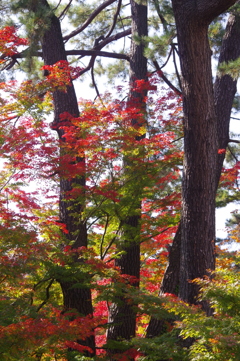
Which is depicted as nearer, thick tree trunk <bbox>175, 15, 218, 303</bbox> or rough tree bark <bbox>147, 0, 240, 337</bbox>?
thick tree trunk <bbox>175, 15, 218, 303</bbox>

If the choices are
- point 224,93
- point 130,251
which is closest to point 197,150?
point 224,93

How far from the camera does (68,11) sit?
43.5ft

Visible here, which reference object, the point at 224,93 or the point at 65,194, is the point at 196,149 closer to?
the point at 224,93

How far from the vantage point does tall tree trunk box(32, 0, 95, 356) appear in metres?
8.24

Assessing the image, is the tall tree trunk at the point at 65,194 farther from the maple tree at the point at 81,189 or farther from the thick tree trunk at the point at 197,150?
the thick tree trunk at the point at 197,150

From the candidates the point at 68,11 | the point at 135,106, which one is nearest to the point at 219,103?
the point at 135,106

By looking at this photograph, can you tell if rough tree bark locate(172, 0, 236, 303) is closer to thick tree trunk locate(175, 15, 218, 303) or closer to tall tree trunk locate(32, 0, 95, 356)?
thick tree trunk locate(175, 15, 218, 303)

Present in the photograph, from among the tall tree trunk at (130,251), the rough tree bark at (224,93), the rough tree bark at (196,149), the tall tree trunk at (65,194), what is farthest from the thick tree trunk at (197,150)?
the tall tree trunk at (65,194)

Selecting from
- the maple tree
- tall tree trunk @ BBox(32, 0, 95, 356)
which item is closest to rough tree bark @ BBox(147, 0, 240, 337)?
the maple tree

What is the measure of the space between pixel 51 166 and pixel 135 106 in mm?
2094

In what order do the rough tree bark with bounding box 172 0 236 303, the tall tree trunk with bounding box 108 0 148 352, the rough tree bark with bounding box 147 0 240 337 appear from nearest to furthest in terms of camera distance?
the rough tree bark with bounding box 172 0 236 303 < the rough tree bark with bounding box 147 0 240 337 < the tall tree trunk with bounding box 108 0 148 352

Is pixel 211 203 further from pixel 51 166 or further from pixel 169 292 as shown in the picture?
pixel 51 166

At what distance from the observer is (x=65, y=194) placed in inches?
350

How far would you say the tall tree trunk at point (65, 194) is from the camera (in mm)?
8242
